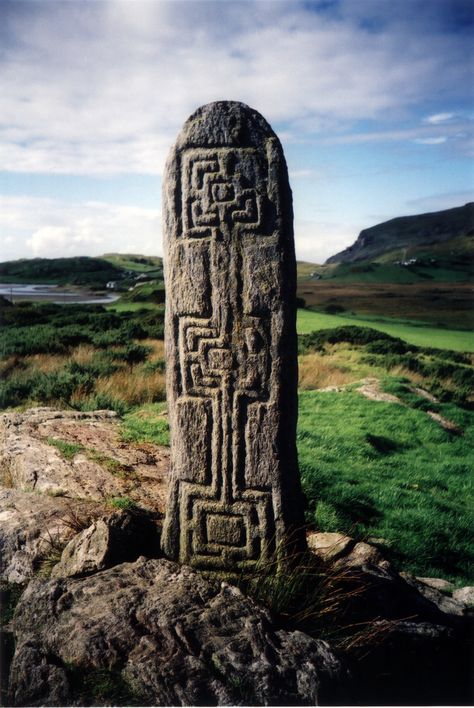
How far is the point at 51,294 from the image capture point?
52.5 feet

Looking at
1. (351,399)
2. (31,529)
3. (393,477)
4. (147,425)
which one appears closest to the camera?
(31,529)

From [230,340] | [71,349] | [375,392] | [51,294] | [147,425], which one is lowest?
[375,392]

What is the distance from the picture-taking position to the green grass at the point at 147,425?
7.50m

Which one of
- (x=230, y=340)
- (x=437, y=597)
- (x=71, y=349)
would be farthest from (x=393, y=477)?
(x=71, y=349)

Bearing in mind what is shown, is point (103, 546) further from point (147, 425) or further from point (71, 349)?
point (71, 349)

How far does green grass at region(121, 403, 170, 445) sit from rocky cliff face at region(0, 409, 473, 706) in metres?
1.87

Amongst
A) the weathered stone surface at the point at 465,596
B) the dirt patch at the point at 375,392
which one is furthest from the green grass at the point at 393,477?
the weathered stone surface at the point at 465,596

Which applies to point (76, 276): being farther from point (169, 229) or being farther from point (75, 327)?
point (169, 229)

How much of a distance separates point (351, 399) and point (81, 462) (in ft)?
19.2

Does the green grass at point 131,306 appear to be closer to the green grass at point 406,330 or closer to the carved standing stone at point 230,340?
the green grass at point 406,330

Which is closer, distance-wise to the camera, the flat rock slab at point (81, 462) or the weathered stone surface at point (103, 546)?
the weathered stone surface at point (103, 546)

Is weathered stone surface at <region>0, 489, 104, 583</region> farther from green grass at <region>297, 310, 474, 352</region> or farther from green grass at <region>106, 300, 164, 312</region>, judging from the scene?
green grass at <region>106, 300, 164, 312</region>

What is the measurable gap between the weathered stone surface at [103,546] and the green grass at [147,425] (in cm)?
292

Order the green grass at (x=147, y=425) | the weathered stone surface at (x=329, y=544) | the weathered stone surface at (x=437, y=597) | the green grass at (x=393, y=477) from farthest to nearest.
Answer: the green grass at (x=147, y=425)
the green grass at (x=393, y=477)
the weathered stone surface at (x=437, y=597)
the weathered stone surface at (x=329, y=544)
